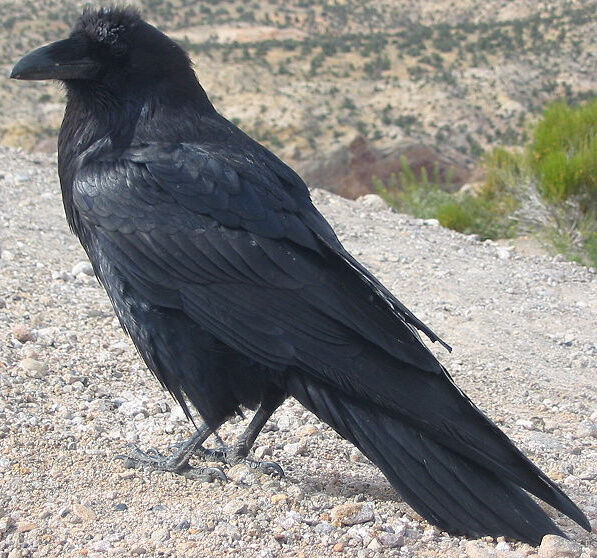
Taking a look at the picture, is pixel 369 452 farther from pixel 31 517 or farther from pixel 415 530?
pixel 31 517

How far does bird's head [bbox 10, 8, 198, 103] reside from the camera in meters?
3.61

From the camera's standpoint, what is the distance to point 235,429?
4.27m

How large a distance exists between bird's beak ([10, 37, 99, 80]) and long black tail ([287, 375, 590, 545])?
175 cm

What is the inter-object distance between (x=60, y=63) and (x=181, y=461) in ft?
5.82

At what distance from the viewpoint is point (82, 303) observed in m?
5.45

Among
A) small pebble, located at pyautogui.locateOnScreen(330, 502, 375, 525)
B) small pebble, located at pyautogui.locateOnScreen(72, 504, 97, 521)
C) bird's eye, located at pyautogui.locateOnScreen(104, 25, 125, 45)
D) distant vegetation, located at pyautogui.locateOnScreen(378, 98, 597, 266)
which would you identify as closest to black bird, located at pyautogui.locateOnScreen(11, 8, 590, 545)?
bird's eye, located at pyautogui.locateOnScreen(104, 25, 125, 45)

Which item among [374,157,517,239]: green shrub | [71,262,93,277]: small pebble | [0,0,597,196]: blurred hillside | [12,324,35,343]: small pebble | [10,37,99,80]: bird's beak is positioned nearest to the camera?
[10,37,99,80]: bird's beak

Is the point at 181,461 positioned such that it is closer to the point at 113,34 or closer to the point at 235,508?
the point at 235,508

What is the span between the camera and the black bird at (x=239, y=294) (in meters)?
3.08

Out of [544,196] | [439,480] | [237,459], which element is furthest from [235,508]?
[544,196]

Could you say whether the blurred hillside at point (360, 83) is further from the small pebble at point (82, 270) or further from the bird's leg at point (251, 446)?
the bird's leg at point (251, 446)

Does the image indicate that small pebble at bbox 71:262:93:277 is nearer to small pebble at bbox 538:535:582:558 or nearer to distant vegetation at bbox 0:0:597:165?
small pebble at bbox 538:535:582:558

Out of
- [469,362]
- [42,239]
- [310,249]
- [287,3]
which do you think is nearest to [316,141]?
[42,239]

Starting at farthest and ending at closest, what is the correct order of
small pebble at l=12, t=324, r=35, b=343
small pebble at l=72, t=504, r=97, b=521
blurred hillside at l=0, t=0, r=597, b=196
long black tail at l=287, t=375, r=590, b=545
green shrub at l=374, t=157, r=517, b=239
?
blurred hillside at l=0, t=0, r=597, b=196, green shrub at l=374, t=157, r=517, b=239, small pebble at l=12, t=324, r=35, b=343, small pebble at l=72, t=504, r=97, b=521, long black tail at l=287, t=375, r=590, b=545
